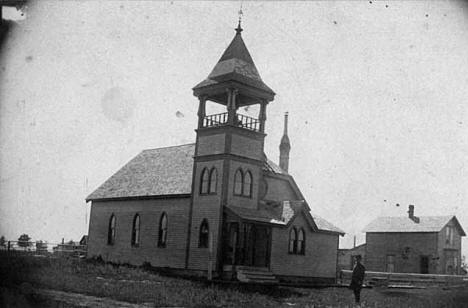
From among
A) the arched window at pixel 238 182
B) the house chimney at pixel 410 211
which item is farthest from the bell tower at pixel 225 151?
the house chimney at pixel 410 211

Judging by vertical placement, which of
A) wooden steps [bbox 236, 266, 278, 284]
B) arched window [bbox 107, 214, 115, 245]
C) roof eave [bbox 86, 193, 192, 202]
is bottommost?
wooden steps [bbox 236, 266, 278, 284]

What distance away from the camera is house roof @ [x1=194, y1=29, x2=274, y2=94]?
32.3 meters

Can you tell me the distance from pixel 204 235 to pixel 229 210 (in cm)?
245

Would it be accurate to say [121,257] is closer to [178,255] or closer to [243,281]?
[178,255]

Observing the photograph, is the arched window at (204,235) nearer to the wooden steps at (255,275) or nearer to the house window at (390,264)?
the wooden steps at (255,275)

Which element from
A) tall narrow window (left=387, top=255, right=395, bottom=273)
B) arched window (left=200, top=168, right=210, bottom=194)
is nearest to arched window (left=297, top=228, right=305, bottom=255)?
arched window (left=200, top=168, right=210, bottom=194)

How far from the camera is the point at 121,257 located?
39062 millimetres

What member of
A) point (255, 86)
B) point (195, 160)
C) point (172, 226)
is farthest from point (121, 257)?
point (255, 86)

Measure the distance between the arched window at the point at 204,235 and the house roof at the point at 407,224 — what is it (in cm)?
3056

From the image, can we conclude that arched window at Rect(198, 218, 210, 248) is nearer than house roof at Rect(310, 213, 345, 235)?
Yes

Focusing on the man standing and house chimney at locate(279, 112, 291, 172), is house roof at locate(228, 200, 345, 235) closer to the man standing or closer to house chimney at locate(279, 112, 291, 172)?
the man standing

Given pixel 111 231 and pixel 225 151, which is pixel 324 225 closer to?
pixel 225 151

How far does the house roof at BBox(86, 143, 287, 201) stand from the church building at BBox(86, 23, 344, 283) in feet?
0.38

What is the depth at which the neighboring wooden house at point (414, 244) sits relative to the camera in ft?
182
